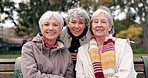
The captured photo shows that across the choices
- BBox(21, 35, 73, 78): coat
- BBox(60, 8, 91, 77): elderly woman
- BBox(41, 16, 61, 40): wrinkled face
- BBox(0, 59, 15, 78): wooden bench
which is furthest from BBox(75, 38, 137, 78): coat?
BBox(0, 59, 15, 78): wooden bench

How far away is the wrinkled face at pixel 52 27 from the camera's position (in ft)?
11.1

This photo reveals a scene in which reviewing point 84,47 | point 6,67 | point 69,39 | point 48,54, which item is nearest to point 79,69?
point 84,47

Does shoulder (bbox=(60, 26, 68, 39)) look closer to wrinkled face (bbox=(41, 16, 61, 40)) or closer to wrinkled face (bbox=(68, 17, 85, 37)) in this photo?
wrinkled face (bbox=(68, 17, 85, 37))

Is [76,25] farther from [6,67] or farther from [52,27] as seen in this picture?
[6,67]

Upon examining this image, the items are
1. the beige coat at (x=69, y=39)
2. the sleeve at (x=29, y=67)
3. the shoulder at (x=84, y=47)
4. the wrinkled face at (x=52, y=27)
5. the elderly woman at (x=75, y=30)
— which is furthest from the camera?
the beige coat at (x=69, y=39)

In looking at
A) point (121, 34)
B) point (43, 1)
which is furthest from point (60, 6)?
point (121, 34)

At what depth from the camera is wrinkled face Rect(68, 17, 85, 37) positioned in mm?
3629

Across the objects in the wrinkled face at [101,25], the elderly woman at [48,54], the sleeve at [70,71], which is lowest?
→ the sleeve at [70,71]

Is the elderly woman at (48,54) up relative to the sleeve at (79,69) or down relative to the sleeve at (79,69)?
up

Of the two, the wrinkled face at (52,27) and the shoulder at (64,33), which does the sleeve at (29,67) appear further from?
the shoulder at (64,33)

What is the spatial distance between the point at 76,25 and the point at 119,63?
71cm

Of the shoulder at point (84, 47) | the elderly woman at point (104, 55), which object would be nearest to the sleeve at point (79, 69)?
the elderly woman at point (104, 55)

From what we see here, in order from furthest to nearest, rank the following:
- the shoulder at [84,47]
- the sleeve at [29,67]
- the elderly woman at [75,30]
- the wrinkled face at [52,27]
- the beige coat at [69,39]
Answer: the beige coat at [69,39], the elderly woman at [75,30], the shoulder at [84,47], the wrinkled face at [52,27], the sleeve at [29,67]

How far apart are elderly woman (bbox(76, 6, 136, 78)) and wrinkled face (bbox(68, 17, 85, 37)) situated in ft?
0.61
